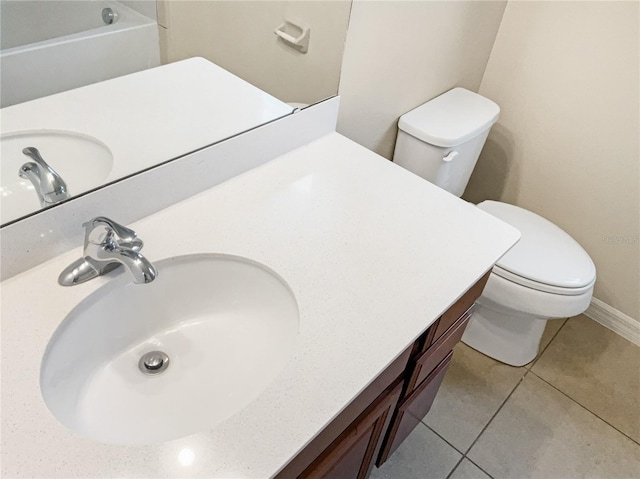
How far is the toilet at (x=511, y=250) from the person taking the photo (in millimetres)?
1634

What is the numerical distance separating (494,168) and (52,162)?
172cm

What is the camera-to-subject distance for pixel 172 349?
1.00m

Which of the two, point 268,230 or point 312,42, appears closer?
point 268,230

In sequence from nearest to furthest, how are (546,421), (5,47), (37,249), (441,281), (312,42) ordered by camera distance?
(5,47)
(37,249)
(441,281)
(312,42)
(546,421)

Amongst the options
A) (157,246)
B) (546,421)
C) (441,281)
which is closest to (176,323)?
(157,246)

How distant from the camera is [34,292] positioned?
89 cm

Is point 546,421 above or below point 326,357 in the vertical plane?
below

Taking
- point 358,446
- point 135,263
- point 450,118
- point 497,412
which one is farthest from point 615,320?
point 135,263

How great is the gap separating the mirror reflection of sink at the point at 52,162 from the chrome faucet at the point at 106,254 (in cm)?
9

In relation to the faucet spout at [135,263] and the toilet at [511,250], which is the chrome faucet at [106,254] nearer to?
the faucet spout at [135,263]

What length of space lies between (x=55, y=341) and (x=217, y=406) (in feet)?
0.89

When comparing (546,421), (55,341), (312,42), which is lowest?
(546,421)

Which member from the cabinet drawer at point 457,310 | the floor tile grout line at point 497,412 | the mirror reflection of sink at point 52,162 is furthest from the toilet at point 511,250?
the mirror reflection of sink at point 52,162

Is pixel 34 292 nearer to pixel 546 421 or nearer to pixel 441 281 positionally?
pixel 441 281
